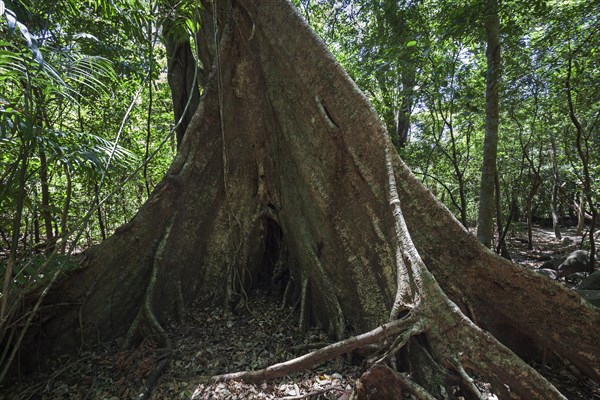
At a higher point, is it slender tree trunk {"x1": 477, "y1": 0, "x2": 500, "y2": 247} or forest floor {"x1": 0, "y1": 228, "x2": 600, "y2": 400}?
slender tree trunk {"x1": 477, "y1": 0, "x2": 500, "y2": 247}

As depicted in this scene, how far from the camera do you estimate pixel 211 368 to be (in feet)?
8.87

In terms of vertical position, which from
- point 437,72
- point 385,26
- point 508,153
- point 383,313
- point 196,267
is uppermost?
point 385,26

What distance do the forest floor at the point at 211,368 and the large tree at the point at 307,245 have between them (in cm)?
18

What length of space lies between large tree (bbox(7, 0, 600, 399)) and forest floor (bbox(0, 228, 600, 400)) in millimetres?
176

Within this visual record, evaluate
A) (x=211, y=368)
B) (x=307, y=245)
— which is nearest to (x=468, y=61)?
(x=307, y=245)

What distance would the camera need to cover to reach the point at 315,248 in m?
3.24

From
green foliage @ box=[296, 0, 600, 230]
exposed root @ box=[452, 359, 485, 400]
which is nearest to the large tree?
exposed root @ box=[452, 359, 485, 400]

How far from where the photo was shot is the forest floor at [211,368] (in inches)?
86.8

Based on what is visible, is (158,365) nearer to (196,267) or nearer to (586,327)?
(196,267)

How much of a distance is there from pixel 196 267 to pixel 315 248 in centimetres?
136

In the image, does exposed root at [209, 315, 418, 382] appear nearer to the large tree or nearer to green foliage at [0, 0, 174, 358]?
the large tree

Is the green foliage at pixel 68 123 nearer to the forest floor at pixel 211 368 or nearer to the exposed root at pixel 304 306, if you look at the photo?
the forest floor at pixel 211 368

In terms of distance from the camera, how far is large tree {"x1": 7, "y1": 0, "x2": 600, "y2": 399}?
6.79ft

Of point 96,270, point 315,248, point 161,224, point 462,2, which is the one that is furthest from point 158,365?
point 462,2
